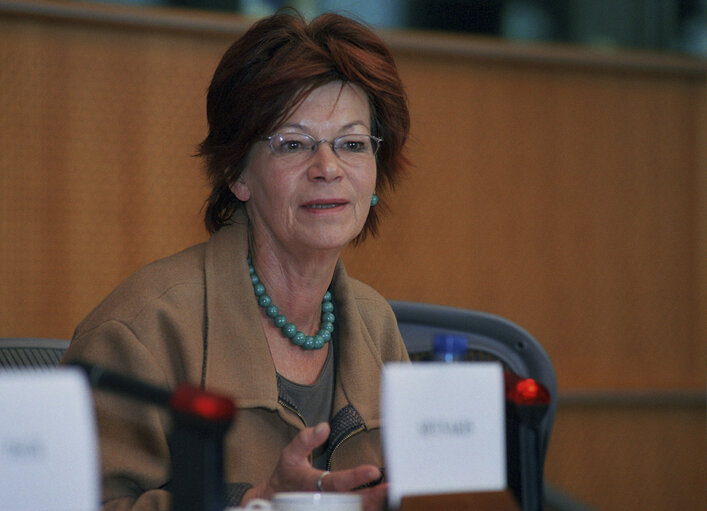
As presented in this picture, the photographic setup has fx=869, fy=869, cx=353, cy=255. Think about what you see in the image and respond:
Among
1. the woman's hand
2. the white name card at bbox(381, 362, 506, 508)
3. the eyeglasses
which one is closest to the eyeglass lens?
the eyeglasses

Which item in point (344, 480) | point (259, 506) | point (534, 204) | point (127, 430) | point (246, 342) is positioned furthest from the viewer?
point (534, 204)

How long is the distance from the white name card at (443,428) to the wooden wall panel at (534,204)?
228 cm

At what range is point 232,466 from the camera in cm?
127

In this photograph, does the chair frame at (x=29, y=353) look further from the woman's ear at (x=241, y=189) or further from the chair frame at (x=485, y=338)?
the chair frame at (x=485, y=338)

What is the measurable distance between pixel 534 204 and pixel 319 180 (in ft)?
6.52

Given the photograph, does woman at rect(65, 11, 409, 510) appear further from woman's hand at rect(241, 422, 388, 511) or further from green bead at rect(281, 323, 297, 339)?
woman's hand at rect(241, 422, 388, 511)

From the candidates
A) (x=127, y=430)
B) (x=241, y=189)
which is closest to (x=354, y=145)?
(x=241, y=189)

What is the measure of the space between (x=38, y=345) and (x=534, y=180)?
7.41 ft

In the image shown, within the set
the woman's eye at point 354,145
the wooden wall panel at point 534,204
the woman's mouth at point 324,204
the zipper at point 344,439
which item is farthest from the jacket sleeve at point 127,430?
the wooden wall panel at point 534,204

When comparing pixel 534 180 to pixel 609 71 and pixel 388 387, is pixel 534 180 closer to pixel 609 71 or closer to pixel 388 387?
pixel 609 71

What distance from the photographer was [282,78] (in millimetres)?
1417

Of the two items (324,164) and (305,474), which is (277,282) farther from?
(305,474)

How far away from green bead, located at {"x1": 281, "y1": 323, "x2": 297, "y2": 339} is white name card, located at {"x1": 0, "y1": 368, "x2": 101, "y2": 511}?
0.83 metres

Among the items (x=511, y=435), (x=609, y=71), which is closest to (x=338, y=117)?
(x=511, y=435)
